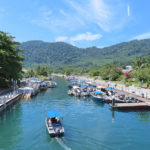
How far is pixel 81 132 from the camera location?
74.0 feet

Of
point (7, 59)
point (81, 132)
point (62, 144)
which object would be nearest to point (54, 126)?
point (62, 144)

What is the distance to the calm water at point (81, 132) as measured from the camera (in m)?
18.9

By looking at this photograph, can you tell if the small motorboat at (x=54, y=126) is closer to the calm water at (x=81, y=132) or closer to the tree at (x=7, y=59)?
the calm water at (x=81, y=132)

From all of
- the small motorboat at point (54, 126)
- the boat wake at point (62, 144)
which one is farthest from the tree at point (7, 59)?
Result: the boat wake at point (62, 144)

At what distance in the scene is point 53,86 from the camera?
8138 centimetres

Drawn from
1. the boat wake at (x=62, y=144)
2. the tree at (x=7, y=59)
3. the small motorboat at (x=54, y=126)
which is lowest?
the boat wake at (x=62, y=144)

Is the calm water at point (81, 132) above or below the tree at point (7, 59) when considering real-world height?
below

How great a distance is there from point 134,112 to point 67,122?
16.9 metres

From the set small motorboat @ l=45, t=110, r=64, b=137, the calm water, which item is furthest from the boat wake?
small motorboat @ l=45, t=110, r=64, b=137

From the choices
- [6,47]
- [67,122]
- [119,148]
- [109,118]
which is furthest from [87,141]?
[6,47]

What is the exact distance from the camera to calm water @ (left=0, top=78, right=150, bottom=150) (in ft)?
62.0

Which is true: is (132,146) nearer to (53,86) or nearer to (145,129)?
(145,129)

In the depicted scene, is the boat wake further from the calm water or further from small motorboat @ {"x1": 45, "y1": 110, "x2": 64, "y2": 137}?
small motorboat @ {"x1": 45, "y1": 110, "x2": 64, "y2": 137}

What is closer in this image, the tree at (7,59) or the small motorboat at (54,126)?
the small motorboat at (54,126)
